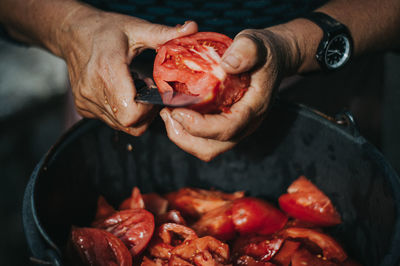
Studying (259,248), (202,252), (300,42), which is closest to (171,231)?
(202,252)

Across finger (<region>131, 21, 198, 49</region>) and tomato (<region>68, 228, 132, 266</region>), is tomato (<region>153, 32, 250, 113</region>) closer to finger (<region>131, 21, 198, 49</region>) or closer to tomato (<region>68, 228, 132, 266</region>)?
finger (<region>131, 21, 198, 49</region>)

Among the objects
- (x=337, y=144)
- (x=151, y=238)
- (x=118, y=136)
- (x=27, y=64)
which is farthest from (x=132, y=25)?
(x=27, y=64)

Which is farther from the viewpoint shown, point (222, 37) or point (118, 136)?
point (118, 136)

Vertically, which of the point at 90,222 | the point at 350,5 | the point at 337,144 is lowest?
the point at 90,222

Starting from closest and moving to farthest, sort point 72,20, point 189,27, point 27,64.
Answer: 1. point 189,27
2. point 72,20
3. point 27,64

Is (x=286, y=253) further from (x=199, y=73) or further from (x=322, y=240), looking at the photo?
(x=199, y=73)

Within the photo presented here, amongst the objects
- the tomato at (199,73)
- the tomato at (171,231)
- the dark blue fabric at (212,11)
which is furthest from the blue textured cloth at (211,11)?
the tomato at (171,231)

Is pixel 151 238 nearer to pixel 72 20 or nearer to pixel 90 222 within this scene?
pixel 90 222

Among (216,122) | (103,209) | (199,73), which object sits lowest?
(103,209)
